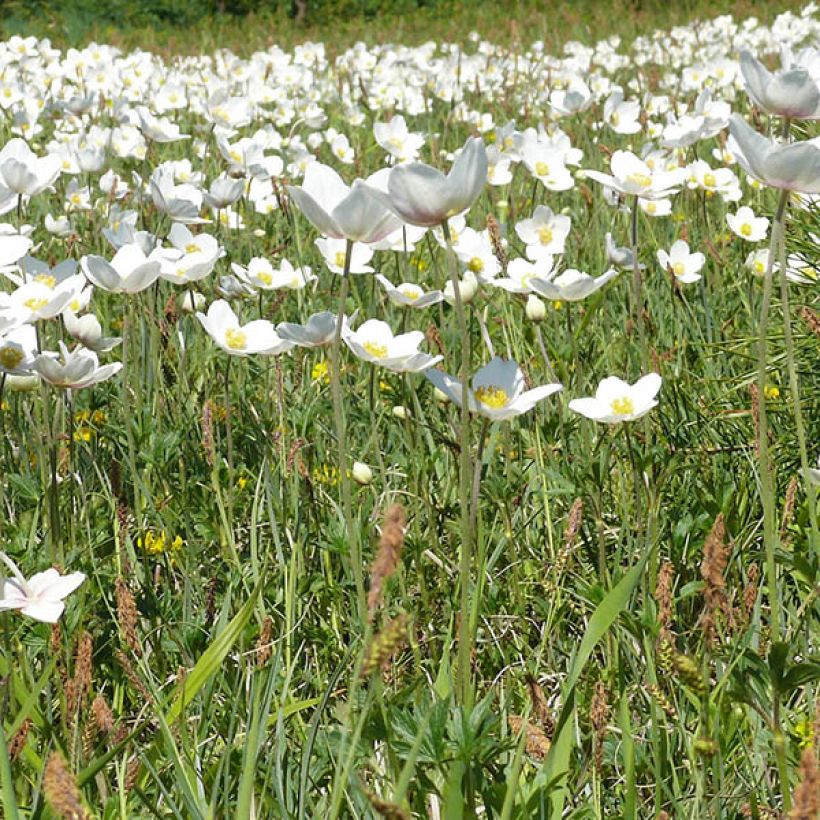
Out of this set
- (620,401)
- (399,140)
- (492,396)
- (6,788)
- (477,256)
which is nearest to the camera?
(6,788)

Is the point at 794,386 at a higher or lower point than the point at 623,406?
higher

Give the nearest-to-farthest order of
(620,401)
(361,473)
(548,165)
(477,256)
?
(620,401) → (361,473) → (477,256) → (548,165)

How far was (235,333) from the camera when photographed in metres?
2.07

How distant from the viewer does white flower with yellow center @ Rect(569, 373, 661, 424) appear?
1.77 metres

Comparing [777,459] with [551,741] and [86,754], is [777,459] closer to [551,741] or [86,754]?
[551,741]

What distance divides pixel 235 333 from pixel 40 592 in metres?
0.76

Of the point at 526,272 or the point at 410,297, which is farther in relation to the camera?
the point at 526,272

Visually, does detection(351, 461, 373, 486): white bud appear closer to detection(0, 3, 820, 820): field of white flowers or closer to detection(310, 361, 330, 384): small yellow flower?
detection(0, 3, 820, 820): field of white flowers

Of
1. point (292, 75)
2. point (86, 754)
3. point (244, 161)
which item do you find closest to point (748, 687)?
point (86, 754)

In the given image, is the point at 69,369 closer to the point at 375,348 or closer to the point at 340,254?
the point at 375,348

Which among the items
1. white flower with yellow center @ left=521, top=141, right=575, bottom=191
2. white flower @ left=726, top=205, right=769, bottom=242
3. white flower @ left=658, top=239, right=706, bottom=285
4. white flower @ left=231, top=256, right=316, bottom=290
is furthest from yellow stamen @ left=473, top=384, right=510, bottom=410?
white flower with yellow center @ left=521, top=141, right=575, bottom=191

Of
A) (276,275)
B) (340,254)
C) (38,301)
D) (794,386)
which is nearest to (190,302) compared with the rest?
(276,275)

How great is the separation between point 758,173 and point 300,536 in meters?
0.99

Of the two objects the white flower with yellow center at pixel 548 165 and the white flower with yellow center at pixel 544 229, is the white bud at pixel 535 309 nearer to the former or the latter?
the white flower with yellow center at pixel 544 229
